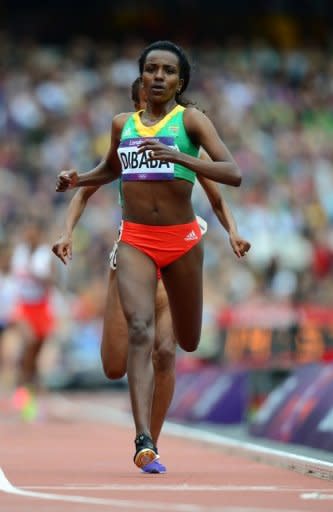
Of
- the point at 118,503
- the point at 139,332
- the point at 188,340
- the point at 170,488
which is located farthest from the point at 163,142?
the point at 118,503

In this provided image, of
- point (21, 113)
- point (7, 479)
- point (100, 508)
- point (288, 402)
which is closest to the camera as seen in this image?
point (100, 508)

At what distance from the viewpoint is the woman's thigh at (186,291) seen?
10250mm

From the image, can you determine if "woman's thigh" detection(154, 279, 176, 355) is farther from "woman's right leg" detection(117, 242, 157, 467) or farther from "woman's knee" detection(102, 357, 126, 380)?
"woman's right leg" detection(117, 242, 157, 467)

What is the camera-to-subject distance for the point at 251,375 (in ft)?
54.3

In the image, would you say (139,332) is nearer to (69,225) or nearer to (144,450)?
(144,450)

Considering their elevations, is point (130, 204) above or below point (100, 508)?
above

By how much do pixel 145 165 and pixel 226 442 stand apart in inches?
154

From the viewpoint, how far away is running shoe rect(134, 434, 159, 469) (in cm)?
981

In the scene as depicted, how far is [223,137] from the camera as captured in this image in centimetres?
2917

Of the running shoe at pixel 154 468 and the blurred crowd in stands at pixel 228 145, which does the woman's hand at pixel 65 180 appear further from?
the blurred crowd in stands at pixel 228 145

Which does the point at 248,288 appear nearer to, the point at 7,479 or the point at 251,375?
the point at 251,375

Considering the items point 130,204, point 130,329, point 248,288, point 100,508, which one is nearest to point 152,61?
point 130,204

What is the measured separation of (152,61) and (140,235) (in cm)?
103

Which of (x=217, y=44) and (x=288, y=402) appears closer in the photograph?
(x=288, y=402)
